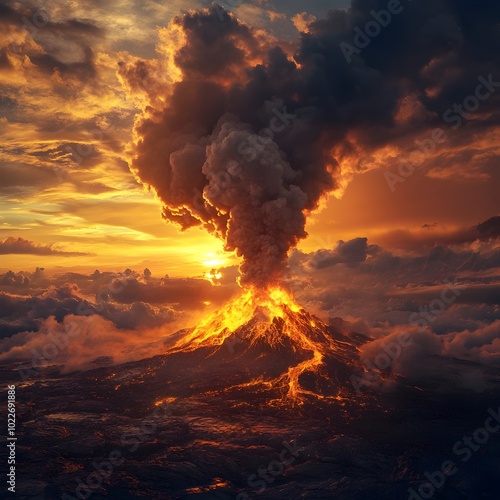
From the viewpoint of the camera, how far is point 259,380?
164m

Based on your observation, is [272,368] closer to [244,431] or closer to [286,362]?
[286,362]

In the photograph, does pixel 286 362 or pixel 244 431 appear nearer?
pixel 244 431

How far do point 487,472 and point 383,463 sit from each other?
21.7 m

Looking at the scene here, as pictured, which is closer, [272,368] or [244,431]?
[244,431]

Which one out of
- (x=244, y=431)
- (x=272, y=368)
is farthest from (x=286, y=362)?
(x=244, y=431)

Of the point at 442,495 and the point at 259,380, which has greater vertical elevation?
the point at 259,380

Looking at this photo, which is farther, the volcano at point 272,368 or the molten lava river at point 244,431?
the volcano at point 272,368

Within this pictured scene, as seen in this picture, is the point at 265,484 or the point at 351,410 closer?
the point at 265,484

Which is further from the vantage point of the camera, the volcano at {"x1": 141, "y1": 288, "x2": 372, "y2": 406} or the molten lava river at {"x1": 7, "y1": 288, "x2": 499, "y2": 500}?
the volcano at {"x1": 141, "y1": 288, "x2": 372, "y2": 406}

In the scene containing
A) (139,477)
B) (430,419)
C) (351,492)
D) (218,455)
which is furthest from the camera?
(430,419)

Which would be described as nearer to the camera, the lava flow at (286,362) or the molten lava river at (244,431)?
the molten lava river at (244,431)

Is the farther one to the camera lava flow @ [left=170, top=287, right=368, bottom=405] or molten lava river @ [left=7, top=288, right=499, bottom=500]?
lava flow @ [left=170, top=287, right=368, bottom=405]

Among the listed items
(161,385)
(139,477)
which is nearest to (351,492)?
(139,477)

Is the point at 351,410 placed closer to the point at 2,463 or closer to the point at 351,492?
the point at 351,492
